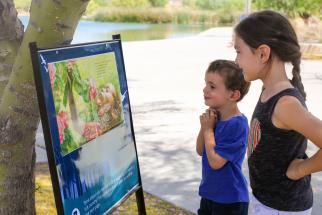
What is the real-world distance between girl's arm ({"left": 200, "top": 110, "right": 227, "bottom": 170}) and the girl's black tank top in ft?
1.13

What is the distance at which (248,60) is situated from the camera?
85.5 inches

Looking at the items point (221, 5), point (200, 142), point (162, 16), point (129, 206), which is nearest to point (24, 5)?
point (129, 206)

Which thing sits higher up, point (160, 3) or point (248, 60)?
point (160, 3)

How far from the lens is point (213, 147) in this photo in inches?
103

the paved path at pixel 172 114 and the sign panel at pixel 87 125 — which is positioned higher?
the sign panel at pixel 87 125

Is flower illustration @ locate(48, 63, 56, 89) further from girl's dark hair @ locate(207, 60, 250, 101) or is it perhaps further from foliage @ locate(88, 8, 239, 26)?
foliage @ locate(88, 8, 239, 26)

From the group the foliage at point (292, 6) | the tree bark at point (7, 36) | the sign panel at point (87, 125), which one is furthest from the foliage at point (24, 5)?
the foliage at point (292, 6)

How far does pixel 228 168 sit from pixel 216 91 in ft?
1.44

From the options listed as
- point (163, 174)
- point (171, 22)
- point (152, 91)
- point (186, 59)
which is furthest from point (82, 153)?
point (171, 22)

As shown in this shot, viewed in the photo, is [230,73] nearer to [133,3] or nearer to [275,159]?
[275,159]

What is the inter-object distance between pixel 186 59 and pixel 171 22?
113 feet

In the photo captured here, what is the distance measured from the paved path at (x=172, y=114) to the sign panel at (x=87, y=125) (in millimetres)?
1349

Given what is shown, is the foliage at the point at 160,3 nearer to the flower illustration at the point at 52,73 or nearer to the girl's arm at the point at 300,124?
the flower illustration at the point at 52,73

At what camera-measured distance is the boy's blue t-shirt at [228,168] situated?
260cm
